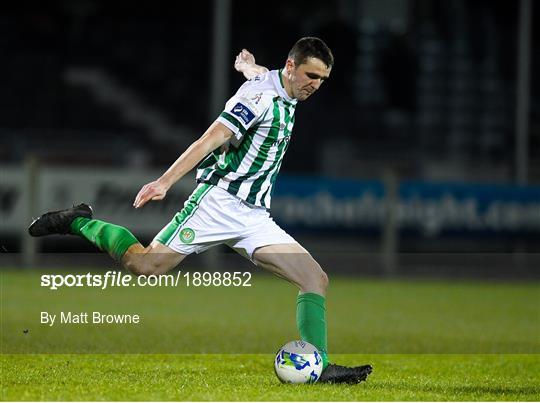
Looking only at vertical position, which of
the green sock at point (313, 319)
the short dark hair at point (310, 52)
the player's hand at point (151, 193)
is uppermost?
the short dark hair at point (310, 52)

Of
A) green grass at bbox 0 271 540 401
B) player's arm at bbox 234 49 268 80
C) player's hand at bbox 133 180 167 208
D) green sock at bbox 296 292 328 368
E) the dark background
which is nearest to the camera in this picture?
player's hand at bbox 133 180 167 208

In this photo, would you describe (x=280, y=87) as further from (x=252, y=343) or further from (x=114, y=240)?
(x=252, y=343)

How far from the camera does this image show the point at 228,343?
8.23 metres

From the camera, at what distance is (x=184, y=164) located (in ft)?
18.8

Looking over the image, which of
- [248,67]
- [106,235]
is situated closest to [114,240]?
[106,235]

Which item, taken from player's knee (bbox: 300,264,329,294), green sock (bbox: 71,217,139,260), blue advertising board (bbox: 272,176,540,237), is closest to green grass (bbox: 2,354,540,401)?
player's knee (bbox: 300,264,329,294)

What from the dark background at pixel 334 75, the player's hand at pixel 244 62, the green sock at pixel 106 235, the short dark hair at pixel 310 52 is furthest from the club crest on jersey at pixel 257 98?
the dark background at pixel 334 75

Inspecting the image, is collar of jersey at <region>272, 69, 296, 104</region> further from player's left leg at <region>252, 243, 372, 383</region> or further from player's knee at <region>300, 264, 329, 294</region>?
player's knee at <region>300, 264, 329, 294</region>

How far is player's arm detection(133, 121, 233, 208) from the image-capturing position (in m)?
5.64

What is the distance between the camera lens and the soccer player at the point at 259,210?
6078 millimetres

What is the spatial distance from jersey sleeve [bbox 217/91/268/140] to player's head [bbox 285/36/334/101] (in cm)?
21

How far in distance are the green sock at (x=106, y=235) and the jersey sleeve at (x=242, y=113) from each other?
0.89m

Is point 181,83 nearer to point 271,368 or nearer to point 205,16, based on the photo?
point 205,16

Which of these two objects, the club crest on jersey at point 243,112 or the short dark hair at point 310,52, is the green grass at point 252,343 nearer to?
the club crest on jersey at point 243,112
